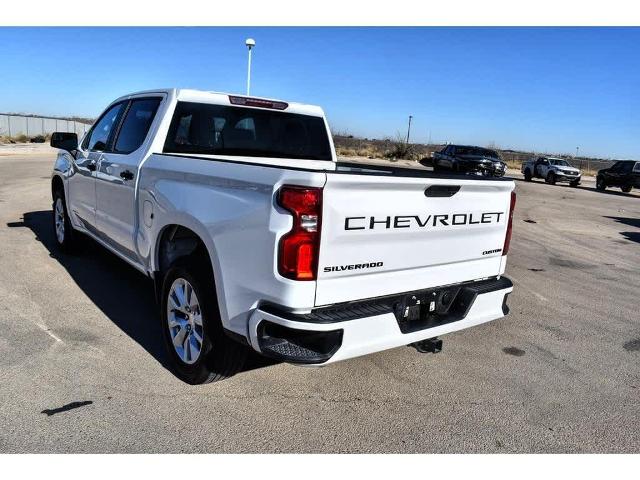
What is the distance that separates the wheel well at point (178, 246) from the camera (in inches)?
139

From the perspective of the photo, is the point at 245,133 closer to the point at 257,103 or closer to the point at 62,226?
the point at 257,103

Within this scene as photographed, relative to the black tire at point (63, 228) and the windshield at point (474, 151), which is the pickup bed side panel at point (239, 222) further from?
the windshield at point (474, 151)

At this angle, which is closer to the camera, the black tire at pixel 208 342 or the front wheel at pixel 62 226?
the black tire at pixel 208 342

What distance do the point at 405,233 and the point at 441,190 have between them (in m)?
0.41

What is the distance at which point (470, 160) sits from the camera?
27.2 meters

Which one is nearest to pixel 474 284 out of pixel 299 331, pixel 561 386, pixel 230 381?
pixel 561 386

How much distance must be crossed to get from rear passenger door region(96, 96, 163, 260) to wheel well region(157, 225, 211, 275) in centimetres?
60

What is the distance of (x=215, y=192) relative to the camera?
329cm

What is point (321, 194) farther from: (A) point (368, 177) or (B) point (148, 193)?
(B) point (148, 193)

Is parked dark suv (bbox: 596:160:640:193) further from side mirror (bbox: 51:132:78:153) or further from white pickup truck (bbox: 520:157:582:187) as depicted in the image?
side mirror (bbox: 51:132:78:153)

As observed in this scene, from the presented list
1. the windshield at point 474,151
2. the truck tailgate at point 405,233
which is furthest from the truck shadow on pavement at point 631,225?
the windshield at point 474,151

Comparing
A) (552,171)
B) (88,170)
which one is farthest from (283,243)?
(552,171)

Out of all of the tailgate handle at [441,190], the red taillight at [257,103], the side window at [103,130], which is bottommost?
the tailgate handle at [441,190]

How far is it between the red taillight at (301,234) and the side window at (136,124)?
2.35 m
